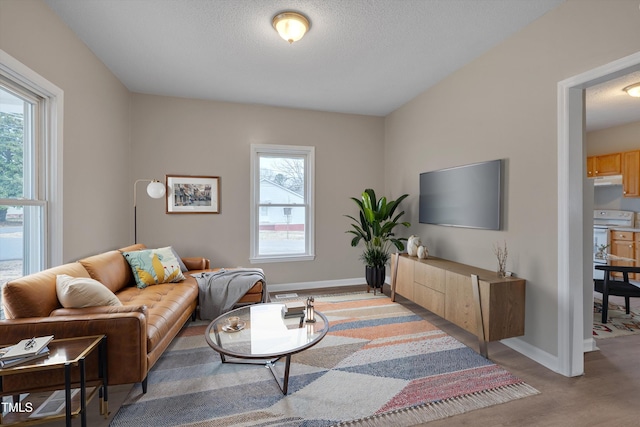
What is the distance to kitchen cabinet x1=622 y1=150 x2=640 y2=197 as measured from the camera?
185 inches

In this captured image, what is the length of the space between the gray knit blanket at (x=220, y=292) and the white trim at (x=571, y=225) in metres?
2.81

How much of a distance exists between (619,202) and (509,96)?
4.41 m

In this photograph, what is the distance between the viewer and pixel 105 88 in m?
3.30

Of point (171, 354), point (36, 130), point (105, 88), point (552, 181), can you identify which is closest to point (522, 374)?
point (552, 181)

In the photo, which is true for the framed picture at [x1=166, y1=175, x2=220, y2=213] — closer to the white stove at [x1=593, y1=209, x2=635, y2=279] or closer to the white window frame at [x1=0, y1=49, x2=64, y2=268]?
the white window frame at [x1=0, y1=49, x2=64, y2=268]

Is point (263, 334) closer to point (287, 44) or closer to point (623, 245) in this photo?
point (287, 44)

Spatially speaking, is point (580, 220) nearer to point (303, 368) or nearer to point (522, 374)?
point (522, 374)

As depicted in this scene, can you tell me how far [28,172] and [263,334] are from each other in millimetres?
2216

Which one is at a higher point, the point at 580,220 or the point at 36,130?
the point at 36,130

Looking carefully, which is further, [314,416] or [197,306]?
[197,306]

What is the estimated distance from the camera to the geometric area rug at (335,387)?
182 centimetres

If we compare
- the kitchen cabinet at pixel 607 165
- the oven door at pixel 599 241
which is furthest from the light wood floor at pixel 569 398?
the kitchen cabinet at pixel 607 165

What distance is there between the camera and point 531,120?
8.23 ft

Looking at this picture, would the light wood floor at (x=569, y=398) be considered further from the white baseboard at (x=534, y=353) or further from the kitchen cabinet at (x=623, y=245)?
the kitchen cabinet at (x=623, y=245)
